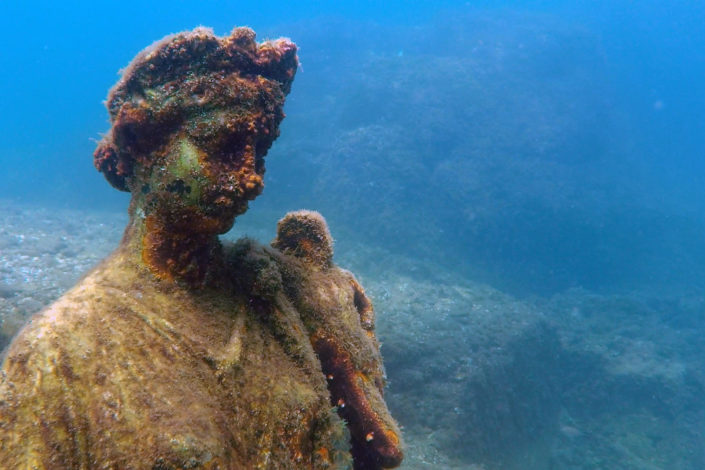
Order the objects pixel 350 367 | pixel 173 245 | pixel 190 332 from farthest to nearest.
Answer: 1. pixel 350 367
2. pixel 173 245
3. pixel 190 332

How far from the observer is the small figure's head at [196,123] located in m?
2.37

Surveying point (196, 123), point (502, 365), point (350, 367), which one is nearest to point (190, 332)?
point (196, 123)

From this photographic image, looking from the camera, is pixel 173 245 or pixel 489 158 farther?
pixel 489 158

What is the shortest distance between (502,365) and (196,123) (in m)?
12.7

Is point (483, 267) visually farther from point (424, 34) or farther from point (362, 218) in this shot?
point (424, 34)

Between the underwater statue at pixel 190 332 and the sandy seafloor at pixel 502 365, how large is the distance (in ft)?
18.8

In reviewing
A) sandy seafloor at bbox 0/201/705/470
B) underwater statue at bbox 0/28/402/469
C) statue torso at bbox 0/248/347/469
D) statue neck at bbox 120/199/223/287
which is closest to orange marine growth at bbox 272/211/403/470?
underwater statue at bbox 0/28/402/469

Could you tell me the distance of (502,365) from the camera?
12.5 meters

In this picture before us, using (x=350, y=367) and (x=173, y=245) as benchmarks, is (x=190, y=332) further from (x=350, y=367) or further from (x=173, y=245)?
(x=350, y=367)

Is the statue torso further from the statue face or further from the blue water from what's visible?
the blue water

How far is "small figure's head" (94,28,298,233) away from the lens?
2.37 metres

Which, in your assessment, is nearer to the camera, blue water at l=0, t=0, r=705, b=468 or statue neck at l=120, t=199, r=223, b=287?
statue neck at l=120, t=199, r=223, b=287

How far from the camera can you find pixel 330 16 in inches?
1731

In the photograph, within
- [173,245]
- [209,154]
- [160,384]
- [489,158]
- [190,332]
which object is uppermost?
[489,158]
